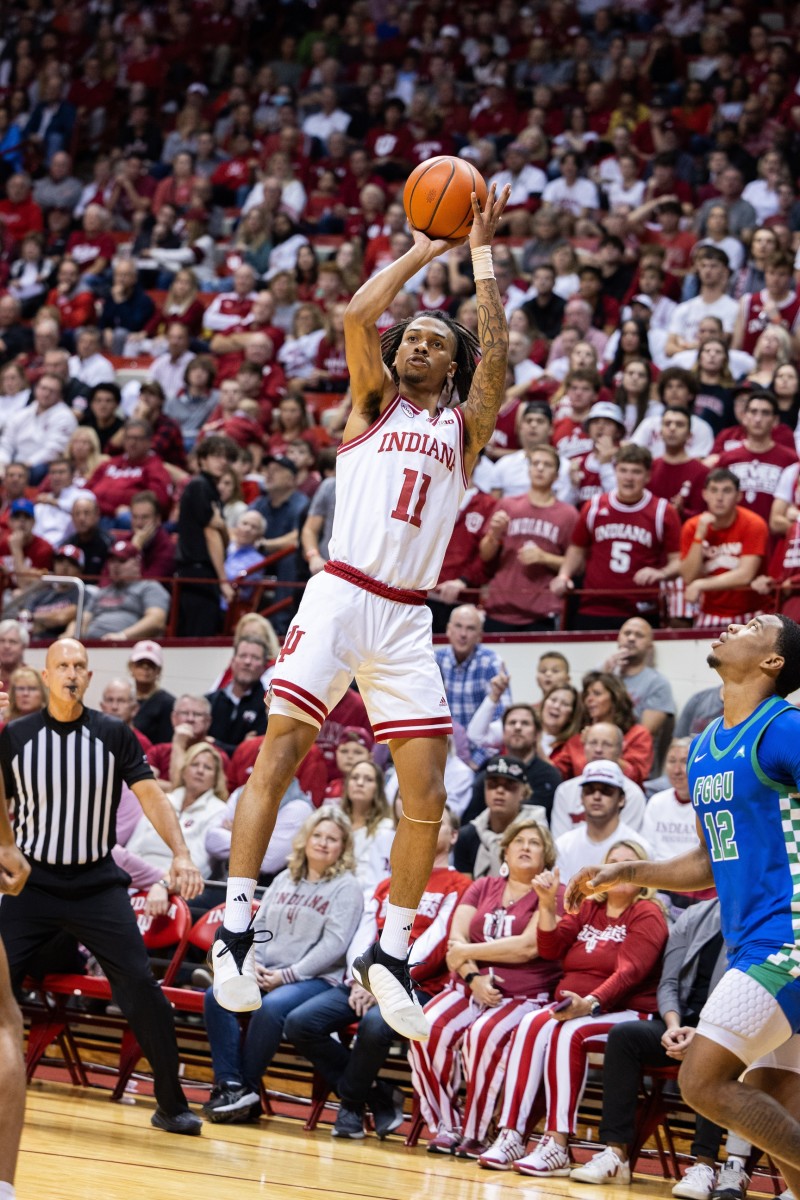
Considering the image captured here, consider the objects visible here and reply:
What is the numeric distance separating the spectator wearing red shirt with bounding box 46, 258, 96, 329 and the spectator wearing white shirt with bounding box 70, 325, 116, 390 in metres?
1.15

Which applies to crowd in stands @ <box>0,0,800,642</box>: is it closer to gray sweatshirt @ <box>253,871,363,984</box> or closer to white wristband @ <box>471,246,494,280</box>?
gray sweatshirt @ <box>253,871,363,984</box>

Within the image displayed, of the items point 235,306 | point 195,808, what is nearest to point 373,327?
point 195,808

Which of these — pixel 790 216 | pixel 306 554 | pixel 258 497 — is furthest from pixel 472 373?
pixel 790 216

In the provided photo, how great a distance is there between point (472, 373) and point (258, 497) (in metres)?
7.90

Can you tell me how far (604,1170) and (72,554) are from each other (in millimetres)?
7718

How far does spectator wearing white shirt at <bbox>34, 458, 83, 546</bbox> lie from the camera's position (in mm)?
14961

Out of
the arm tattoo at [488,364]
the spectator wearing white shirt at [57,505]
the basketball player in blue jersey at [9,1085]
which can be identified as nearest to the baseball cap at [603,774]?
the arm tattoo at [488,364]

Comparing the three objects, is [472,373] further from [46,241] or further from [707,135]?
[46,241]

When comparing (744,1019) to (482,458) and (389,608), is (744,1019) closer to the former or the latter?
(389,608)

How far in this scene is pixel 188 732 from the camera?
→ 11.5 metres

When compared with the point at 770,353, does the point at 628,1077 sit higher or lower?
lower

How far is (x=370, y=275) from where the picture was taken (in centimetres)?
1741

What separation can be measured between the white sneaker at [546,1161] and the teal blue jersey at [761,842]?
2630 millimetres

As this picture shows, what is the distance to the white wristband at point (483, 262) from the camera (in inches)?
249
